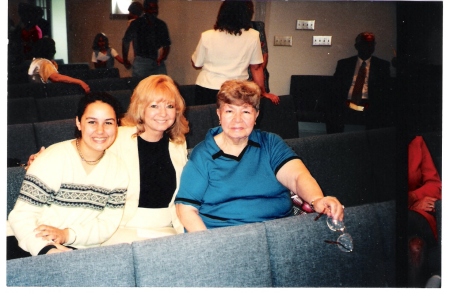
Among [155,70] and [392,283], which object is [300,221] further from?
[155,70]

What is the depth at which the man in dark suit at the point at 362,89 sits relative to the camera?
3838 mm

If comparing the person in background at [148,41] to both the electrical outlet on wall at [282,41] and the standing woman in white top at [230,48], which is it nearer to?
the standing woman in white top at [230,48]

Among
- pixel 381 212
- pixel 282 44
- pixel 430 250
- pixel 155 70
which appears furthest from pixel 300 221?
pixel 282 44

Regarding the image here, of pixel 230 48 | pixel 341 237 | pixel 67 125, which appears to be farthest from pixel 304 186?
pixel 230 48

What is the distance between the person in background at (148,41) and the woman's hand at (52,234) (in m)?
2.58

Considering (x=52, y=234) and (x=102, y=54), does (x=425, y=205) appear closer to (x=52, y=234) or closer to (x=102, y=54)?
(x=52, y=234)

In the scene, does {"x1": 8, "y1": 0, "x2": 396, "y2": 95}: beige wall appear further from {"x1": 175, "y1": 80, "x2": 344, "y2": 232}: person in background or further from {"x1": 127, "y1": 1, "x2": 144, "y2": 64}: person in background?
{"x1": 175, "y1": 80, "x2": 344, "y2": 232}: person in background

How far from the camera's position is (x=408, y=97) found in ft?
5.25

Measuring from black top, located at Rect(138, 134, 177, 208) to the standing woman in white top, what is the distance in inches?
55.4

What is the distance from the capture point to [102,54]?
6738 mm

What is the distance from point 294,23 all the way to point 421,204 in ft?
10.1

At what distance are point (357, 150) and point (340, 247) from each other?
4.39ft

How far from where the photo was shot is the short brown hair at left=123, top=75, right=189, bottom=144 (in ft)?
7.46

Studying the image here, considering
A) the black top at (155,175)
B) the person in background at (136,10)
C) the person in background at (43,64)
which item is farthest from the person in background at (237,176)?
the person in background at (136,10)
